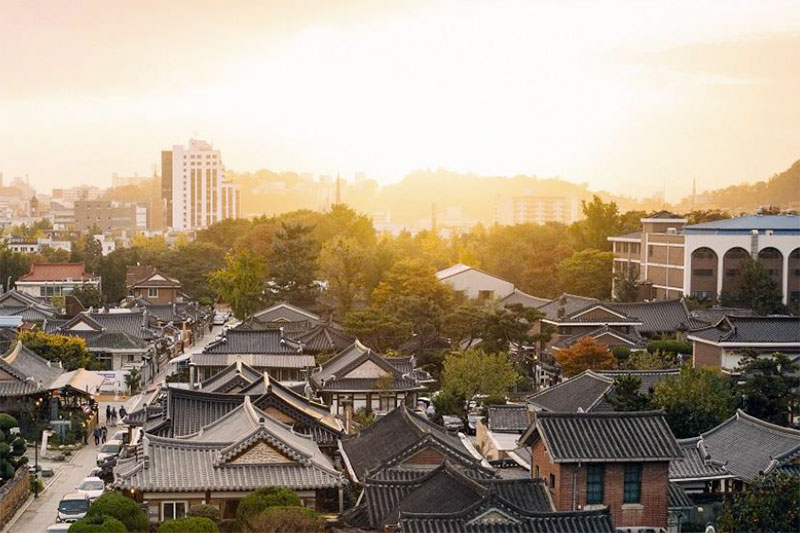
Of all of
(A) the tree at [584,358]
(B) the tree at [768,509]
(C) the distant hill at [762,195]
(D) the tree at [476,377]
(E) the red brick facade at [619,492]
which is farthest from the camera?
(C) the distant hill at [762,195]

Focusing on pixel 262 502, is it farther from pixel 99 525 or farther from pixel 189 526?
pixel 99 525

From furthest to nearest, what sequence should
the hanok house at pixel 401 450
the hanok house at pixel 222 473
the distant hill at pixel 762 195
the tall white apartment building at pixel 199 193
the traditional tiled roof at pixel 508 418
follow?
the tall white apartment building at pixel 199 193 → the distant hill at pixel 762 195 → the traditional tiled roof at pixel 508 418 → the hanok house at pixel 401 450 → the hanok house at pixel 222 473

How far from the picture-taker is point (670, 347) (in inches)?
1281

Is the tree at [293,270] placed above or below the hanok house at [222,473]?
above

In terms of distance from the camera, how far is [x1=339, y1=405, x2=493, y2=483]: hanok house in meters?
17.2

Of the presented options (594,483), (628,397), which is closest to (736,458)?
(628,397)

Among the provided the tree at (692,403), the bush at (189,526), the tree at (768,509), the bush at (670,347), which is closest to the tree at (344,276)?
the bush at (670,347)

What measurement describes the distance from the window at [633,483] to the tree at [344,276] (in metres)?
27.6

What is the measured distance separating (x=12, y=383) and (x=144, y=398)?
283 centimetres

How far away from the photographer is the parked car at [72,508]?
17141 millimetres

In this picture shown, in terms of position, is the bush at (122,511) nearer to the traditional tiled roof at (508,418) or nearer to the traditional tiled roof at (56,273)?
the traditional tiled roof at (508,418)

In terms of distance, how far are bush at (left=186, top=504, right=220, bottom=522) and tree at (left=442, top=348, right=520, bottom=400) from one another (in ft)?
41.5

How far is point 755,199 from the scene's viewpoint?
92.8 meters

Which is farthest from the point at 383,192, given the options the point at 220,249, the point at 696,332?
the point at 696,332
